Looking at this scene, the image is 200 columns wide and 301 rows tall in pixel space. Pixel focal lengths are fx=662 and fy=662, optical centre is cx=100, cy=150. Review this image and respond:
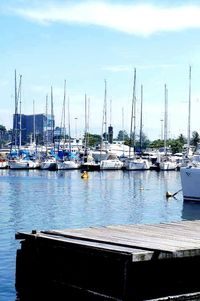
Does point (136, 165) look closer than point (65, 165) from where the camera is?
No

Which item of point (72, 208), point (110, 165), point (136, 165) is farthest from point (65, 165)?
point (72, 208)

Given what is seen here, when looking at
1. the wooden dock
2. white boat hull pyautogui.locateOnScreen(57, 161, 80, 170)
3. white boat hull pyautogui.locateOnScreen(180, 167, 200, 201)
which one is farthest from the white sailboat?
white boat hull pyautogui.locateOnScreen(57, 161, 80, 170)

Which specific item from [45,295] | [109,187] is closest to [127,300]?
[45,295]

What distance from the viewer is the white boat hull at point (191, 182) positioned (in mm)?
57656

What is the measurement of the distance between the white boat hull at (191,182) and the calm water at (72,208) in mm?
1376

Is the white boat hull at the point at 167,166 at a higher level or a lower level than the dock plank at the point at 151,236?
lower

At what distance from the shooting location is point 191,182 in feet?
191

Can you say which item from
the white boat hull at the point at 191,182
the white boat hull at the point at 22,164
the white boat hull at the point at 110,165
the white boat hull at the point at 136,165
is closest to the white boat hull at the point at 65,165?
the white boat hull at the point at 22,164

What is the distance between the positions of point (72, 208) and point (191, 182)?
1118cm

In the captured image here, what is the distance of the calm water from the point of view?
111 ft

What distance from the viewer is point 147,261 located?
16.5 metres

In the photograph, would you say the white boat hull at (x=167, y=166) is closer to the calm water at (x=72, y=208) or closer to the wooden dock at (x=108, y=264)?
the calm water at (x=72, y=208)

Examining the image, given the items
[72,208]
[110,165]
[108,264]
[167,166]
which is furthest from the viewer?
[167,166]

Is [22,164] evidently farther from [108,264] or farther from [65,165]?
[108,264]
